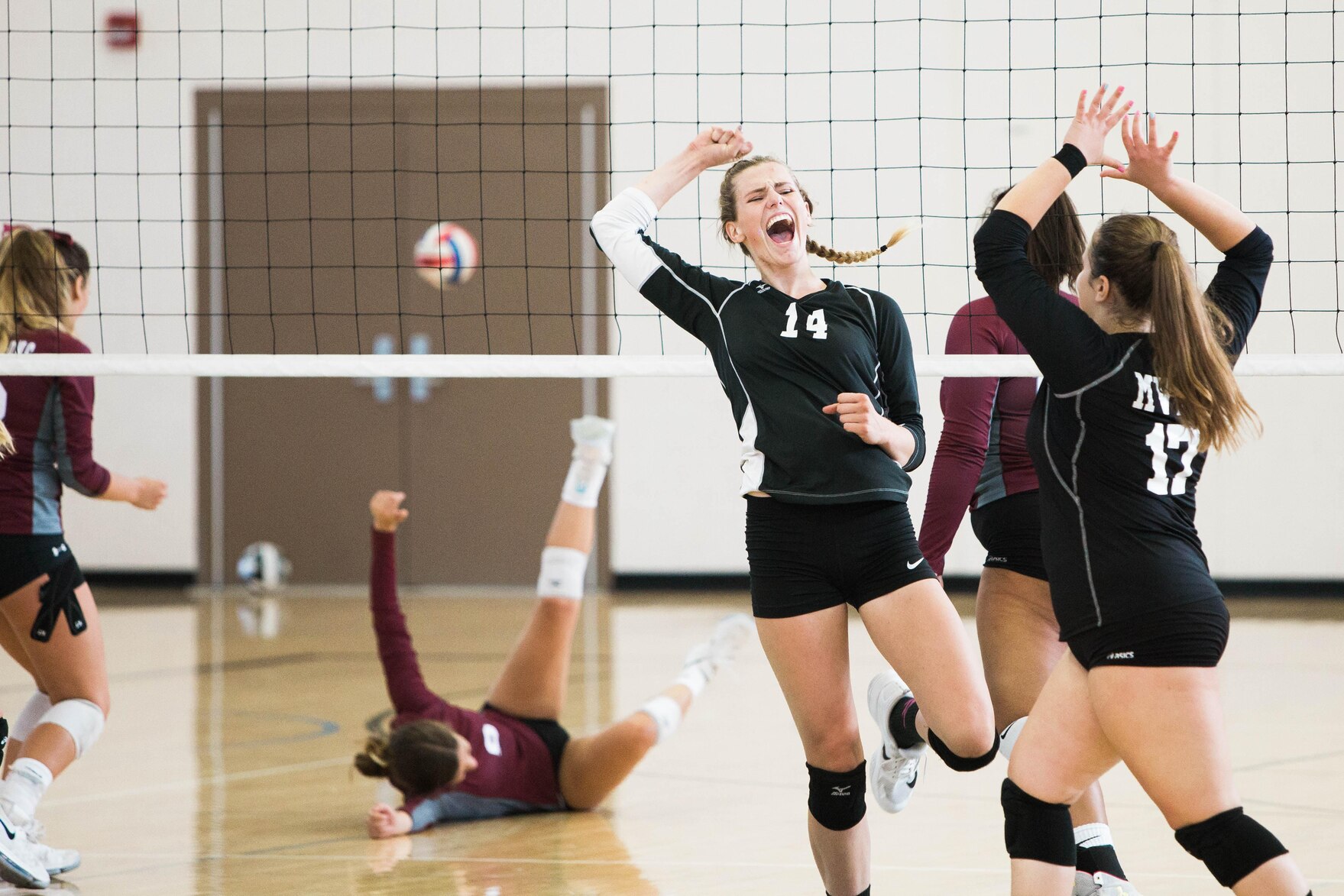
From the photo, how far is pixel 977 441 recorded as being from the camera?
336 centimetres

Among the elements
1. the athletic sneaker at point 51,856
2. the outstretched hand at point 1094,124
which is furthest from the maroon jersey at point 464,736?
the outstretched hand at point 1094,124

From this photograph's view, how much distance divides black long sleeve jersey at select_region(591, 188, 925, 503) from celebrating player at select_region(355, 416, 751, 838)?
51.4 inches

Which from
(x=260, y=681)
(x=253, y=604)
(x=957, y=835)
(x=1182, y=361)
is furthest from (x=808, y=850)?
(x=253, y=604)

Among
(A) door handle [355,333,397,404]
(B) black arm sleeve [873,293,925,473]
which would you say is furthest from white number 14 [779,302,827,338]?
(A) door handle [355,333,397,404]

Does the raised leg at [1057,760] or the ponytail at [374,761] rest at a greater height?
the raised leg at [1057,760]

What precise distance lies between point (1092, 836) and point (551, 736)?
186cm

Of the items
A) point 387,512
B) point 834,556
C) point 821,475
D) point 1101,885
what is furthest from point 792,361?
point 387,512

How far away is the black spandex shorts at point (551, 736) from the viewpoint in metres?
4.59

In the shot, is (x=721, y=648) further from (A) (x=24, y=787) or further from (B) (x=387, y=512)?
(A) (x=24, y=787)

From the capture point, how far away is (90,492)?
3957 millimetres

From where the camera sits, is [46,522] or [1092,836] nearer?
[1092,836]

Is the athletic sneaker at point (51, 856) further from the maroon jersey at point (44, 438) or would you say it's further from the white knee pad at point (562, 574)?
the white knee pad at point (562, 574)

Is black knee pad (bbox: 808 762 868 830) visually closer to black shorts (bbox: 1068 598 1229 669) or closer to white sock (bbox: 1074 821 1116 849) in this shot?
white sock (bbox: 1074 821 1116 849)

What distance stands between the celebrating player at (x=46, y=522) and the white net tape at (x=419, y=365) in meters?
0.16
